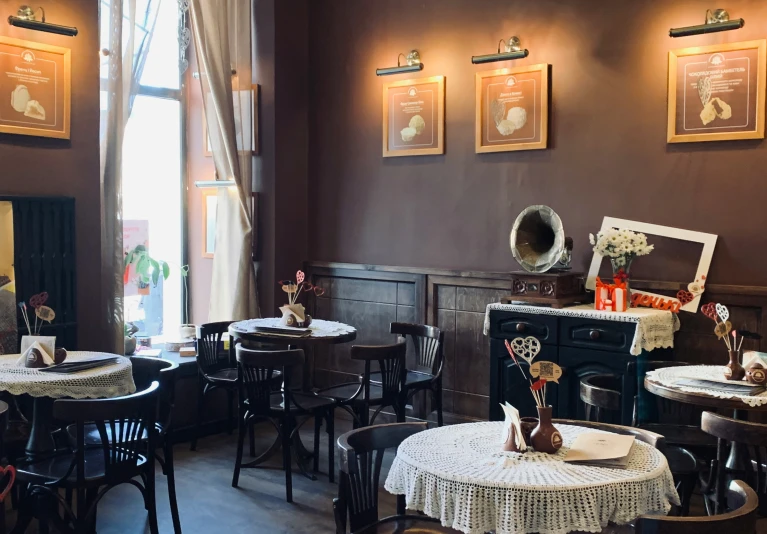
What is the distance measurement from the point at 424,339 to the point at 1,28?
10.4 ft

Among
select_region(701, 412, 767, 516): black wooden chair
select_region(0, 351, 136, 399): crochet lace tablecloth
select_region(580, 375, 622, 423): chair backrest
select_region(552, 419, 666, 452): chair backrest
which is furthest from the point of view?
select_region(0, 351, 136, 399): crochet lace tablecloth

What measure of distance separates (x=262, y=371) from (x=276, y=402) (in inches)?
13.8

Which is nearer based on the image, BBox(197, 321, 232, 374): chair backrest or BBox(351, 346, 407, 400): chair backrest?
BBox(351, 346, 407, 400): chair backrest

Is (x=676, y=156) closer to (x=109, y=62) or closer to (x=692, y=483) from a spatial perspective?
(x=692, y=483)

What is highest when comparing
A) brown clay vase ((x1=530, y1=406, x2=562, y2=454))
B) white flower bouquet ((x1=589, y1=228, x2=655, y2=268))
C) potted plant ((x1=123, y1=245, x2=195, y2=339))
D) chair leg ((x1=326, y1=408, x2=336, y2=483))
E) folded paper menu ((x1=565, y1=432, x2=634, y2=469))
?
white flower bouquet ((x1=589, y1=228, x2=655, y2=268))

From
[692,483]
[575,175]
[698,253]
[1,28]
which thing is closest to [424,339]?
[575,175]

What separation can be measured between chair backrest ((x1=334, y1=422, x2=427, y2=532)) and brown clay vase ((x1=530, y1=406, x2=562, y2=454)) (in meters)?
0.46

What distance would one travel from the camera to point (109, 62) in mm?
5094

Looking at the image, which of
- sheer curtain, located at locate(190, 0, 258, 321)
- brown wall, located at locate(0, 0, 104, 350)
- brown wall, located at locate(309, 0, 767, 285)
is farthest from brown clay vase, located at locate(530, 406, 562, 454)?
sheer curtain, located at locate(190, 0, 258, 321)

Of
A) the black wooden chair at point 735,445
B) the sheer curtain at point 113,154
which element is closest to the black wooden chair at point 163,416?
the sheer curtain at point 113,154

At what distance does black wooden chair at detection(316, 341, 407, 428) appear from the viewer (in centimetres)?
455

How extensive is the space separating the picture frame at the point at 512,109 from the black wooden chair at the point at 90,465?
2926 millimetres

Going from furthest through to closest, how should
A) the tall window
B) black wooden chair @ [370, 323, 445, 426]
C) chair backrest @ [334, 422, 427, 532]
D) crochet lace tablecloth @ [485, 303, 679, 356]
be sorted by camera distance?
1. the tall window
2. black wooden chair @ [370, 323, 445, 426]
3. crochet lace tablecloth @ [485, 303, 679, 356]
4. chair backrest @ [334, 422, 427, 532]

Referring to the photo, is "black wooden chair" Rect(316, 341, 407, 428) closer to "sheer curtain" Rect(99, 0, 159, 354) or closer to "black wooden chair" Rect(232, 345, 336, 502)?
"black wooden chair" Rect(232, 345, 336, 502)
